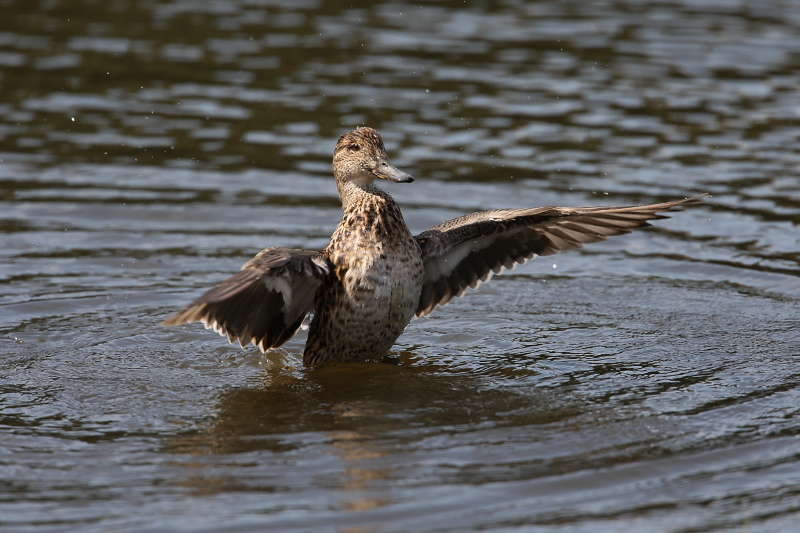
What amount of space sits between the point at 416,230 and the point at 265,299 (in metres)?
3.23

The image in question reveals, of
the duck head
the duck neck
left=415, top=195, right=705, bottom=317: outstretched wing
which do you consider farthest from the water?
the duck head

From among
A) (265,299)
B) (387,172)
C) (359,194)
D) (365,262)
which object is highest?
(387,172)

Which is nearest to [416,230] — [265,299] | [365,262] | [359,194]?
[359,194]

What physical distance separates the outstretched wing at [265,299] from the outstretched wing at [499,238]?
0.90m

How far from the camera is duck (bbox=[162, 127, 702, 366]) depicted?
623cm

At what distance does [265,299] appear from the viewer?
6203 millimetres

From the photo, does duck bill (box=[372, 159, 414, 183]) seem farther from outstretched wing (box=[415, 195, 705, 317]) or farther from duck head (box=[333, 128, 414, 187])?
outstretched wing (box=[415, 195, 705, 317])

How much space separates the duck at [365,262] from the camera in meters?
6.23

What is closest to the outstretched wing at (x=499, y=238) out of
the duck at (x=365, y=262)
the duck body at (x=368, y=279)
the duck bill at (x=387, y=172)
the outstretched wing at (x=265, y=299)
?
the duck at (x=365, y=262)

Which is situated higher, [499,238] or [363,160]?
[363,160]

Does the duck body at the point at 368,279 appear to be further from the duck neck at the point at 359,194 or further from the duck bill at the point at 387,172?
the duck bill at the point at 387,172

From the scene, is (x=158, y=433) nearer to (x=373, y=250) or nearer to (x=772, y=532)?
(x=373, y=250)

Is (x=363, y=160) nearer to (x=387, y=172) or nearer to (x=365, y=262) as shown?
(x=387, y=172)

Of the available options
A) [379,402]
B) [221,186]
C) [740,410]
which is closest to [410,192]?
[221,186]
